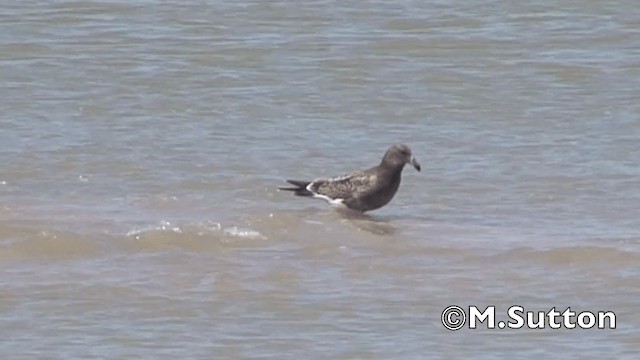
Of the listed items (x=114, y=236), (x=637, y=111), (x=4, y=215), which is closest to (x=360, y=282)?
(x=114, y=236)

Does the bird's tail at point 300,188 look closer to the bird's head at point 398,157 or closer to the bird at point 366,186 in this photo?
the bird at point 366,186

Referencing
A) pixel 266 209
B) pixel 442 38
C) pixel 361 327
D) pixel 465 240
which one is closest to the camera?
pixel 361 327

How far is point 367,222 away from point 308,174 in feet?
3.76

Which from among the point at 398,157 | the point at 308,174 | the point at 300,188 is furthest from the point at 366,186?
the point at 308,174

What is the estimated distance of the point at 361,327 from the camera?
25.6 ft

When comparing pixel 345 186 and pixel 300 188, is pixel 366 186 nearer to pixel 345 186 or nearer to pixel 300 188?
pixel 345 186

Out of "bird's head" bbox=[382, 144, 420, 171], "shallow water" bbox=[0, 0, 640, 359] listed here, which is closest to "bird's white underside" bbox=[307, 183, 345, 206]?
"shallow water" bbox=[0, 0, 640, 359]

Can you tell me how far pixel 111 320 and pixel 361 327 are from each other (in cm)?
103

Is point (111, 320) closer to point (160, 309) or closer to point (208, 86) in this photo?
point (160, 309)

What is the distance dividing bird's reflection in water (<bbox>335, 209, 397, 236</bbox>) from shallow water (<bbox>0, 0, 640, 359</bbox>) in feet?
0.08

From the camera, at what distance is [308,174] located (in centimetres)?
1124

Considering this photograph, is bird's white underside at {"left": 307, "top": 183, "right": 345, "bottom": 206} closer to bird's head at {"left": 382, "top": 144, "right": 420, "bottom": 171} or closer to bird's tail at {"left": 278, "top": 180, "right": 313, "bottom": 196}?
bird's tail at {"left": 278, "top": 180, "right": 313, "bottom": 196}

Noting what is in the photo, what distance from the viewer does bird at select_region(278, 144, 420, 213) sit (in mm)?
10398

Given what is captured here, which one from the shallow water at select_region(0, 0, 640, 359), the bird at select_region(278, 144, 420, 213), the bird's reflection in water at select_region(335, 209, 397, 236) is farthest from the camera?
the bird at select_region(278, 144, 420, 213)
